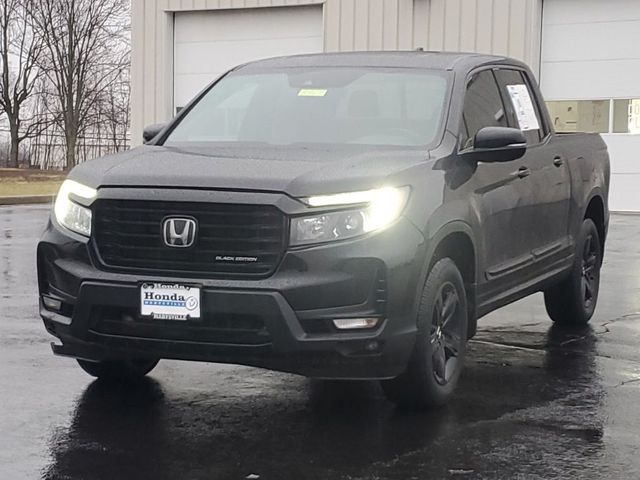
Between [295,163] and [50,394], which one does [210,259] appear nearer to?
[295,163]

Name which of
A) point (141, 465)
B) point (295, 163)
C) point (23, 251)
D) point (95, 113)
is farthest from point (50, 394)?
point (95, 113)

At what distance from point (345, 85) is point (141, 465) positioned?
2.77 m

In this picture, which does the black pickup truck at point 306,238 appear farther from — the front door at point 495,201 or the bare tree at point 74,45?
the bare tree at point 74,45

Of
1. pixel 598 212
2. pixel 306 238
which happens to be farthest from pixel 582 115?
pixel 306 238

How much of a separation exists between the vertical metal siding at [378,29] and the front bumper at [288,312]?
17.4 m

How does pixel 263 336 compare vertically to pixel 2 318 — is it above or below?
above

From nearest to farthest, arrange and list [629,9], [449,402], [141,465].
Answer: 1. [141,465]
2. [449,402]
3. [629,9]

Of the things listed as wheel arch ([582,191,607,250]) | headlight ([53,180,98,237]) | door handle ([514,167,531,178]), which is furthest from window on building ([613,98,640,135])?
headlight ([53,180,98,237])

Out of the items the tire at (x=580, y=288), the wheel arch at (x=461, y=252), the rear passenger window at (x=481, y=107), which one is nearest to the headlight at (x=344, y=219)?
the wheel arch at (x=461, y=252)

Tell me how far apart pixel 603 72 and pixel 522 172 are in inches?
611

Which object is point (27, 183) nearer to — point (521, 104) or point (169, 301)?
point (521, 104)

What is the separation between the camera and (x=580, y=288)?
8.27 m

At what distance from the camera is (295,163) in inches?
212

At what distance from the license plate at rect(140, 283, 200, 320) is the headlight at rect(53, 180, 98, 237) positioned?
0.48m
